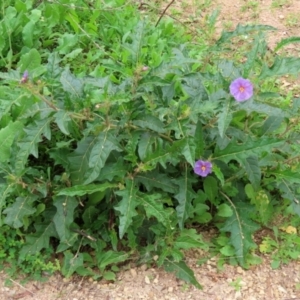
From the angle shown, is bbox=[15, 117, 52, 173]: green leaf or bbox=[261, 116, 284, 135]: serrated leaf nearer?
bbox=[15, 117, 52, 173]: green leaf

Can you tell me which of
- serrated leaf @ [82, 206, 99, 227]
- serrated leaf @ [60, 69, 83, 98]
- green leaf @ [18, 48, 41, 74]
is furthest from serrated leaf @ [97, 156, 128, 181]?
green leaf @ [18, 48, 41, 74]

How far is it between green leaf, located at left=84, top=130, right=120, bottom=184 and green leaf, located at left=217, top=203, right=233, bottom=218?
80 centimetres

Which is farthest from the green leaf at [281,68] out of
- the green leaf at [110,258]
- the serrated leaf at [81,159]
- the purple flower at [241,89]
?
the green leaf at [110,258]

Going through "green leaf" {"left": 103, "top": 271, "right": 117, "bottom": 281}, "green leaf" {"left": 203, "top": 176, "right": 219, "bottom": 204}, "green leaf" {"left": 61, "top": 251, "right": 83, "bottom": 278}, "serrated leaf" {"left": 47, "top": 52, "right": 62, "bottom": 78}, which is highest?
"serrated leaf" {"left": 47, "top": 52, "right": 62, "bottom": 78}

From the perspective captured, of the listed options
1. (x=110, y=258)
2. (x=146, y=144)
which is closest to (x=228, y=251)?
(x=110, y=258)

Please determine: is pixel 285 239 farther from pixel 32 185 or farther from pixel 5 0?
pixel 5 0

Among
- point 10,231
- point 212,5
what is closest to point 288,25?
point 212,5

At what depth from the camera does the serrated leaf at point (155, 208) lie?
2.88 meters

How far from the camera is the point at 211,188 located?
331 centimetres

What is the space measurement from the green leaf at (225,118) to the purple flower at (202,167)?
0.34 m

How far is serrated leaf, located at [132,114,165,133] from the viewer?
2.93 m

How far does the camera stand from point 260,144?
287cm

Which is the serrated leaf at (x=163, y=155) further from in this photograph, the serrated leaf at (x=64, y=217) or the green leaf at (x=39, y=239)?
the green leaf at (x=39, y=239)

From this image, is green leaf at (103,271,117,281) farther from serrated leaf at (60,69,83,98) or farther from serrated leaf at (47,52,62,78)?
serrated leaf at (47,52,62,78)
